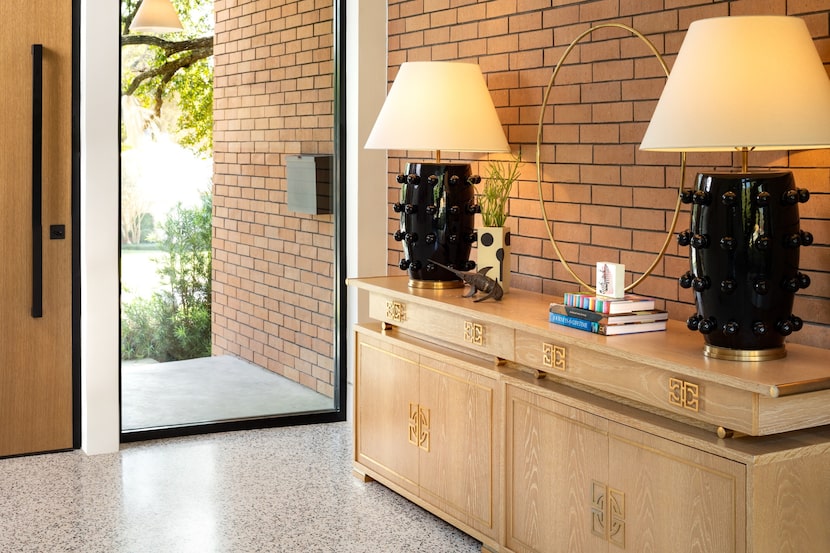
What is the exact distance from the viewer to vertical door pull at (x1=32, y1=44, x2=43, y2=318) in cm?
441

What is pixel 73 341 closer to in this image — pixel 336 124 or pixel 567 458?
pixel 336 124

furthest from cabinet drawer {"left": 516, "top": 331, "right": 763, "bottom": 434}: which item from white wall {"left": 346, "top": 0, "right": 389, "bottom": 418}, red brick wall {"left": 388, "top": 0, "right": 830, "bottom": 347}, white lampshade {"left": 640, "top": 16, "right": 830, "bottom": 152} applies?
white wall {"left": 346, "top": 0, "right": 389, "bottom": 418}

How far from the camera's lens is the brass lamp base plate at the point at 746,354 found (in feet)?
8.34

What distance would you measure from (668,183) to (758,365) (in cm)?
89

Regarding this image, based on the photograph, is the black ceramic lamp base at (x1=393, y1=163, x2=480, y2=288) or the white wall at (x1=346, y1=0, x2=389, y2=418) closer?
the black ceramic lamp base at (x1=393, y1=163, x2=480, y2=288)

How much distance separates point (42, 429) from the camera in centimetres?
461

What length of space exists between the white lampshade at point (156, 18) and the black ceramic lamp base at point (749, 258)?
3.05m

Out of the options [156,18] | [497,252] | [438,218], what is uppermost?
[156,18]

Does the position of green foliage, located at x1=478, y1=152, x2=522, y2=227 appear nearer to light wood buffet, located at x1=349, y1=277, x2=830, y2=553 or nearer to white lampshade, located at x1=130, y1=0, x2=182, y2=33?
light wood buffet, located at x1=349, y1=277, x2=830, y2=553

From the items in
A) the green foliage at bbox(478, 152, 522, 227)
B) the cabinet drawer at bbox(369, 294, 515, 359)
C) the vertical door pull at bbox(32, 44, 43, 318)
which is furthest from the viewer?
the vertical door pull at bbox(32, 44, 43, 318)

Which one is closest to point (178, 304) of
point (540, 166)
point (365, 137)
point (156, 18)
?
point (365, 137)

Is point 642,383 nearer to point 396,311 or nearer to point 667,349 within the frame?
point 667,349

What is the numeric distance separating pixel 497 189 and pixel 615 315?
46.9 inches

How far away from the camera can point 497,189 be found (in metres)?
3.99
